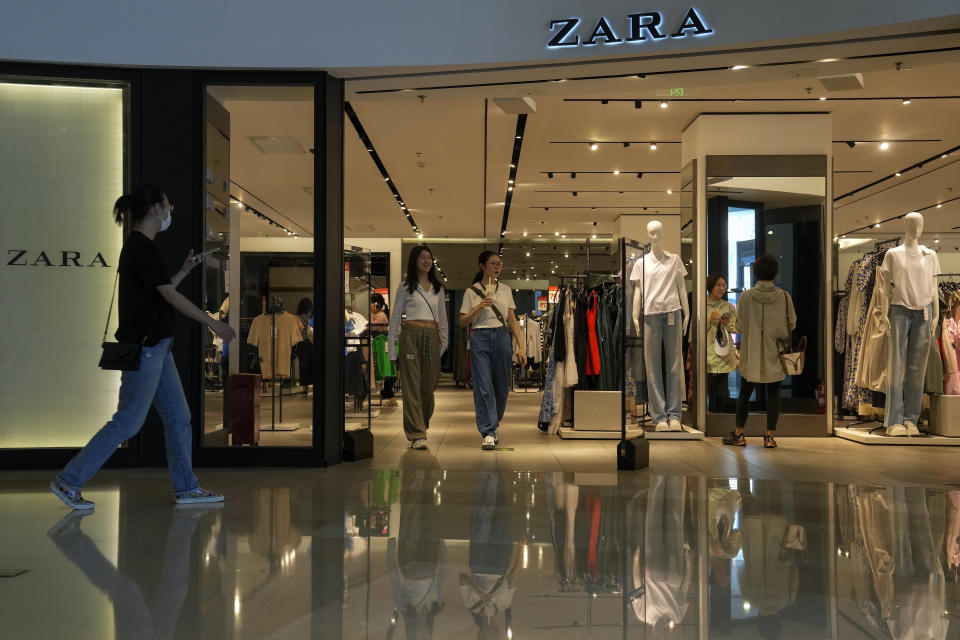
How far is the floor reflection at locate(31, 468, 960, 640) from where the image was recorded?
2.63m

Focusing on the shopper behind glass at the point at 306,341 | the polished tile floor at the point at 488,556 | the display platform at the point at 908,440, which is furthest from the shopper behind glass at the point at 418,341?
the display platform at the point at 908,440

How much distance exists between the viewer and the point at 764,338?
8.02 metres

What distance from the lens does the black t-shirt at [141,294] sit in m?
4.39

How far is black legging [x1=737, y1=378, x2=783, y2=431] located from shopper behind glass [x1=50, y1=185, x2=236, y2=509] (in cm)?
527

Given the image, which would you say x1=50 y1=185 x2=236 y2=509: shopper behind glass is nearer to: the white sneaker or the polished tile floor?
the polished tile floor

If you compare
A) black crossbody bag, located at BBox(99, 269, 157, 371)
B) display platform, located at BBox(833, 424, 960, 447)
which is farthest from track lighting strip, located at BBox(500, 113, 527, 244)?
black crossbody bag, located at BBox(99, 269, 157, 371)

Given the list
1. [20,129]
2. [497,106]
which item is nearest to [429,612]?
[20,129]

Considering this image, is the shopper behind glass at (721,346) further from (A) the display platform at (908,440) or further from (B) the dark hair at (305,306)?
(B) the dark hair at (305,306)

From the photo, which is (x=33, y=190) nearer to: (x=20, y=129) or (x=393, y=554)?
(x=20, y=129)

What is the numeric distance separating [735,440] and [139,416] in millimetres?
5465

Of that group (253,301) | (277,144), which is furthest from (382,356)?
(253,301)

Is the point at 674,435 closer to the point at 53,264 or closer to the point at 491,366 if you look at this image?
the point at 491,366

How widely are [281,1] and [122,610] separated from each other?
4.52 meters

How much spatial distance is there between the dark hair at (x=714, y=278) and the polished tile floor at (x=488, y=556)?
321 cm
